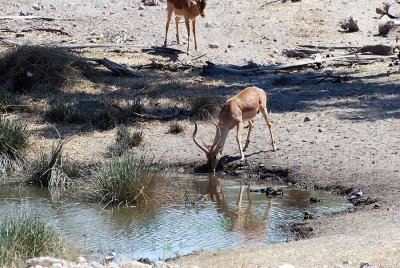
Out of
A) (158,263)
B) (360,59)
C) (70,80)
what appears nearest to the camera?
(158,263)

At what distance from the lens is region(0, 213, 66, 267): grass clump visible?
9.08 metres

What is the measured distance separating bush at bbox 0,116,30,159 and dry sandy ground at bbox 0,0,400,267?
850mm

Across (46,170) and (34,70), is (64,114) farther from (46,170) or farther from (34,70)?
(46,170)

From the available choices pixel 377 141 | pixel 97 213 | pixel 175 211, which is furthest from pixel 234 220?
pixel 377 141

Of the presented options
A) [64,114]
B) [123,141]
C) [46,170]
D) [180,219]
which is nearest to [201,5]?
[64,114]

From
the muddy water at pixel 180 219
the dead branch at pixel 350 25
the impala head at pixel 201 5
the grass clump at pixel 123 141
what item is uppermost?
the impala head at pixel 201 5

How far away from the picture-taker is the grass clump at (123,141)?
15359mm

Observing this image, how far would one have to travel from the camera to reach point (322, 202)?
41.6ft

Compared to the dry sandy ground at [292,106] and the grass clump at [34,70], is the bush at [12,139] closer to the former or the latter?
the dry sandy ground at [292,106]

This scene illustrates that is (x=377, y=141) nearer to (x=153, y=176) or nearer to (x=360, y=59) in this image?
(x=153, y=176)

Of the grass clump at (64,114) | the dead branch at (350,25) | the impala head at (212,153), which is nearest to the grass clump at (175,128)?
the grass clump at (64,114)

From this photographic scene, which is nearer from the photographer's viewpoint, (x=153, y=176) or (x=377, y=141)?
(x=153, y=176)

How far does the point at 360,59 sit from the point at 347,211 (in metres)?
10.1

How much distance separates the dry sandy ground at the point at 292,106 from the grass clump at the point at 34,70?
34.2 inches
